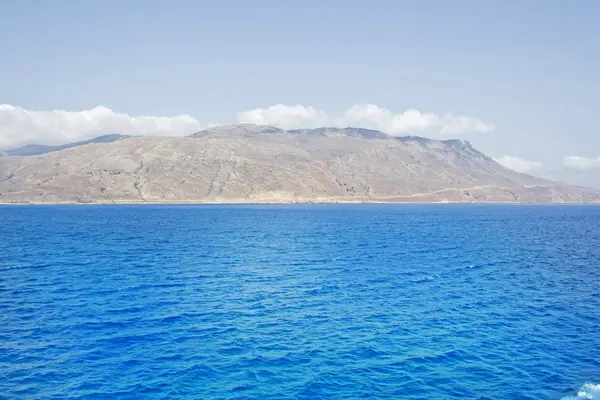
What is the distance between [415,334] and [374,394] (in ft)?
39.7

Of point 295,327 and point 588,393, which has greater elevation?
point 295,327

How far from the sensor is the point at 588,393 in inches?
1180

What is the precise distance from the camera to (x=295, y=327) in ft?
138

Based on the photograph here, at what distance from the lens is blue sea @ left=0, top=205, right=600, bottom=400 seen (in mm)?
30938

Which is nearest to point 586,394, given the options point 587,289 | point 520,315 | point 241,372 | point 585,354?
point 585,354

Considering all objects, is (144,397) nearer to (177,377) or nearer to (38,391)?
(177,377)

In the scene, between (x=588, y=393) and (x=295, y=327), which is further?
(x=295, y=327)

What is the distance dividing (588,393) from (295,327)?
22.5 metres

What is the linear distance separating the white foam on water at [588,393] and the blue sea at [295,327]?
0.14 metres

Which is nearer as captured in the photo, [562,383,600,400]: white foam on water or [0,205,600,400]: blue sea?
[562,383,600,400]: white foam on water

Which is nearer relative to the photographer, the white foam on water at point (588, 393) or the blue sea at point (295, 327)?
the white foam on water at point (588, 393)

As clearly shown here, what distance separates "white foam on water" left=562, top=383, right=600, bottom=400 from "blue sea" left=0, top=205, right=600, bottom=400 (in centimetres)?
14

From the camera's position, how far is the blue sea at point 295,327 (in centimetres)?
3094

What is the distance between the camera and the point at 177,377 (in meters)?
31.5
